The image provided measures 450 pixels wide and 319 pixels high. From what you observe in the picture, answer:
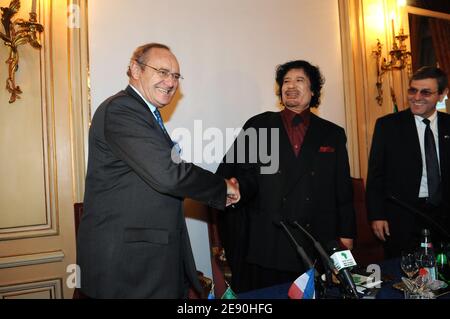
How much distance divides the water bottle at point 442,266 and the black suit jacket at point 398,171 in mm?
744

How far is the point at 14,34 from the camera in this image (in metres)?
2.37

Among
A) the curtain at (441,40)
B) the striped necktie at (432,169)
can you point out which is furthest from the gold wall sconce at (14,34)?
the curtain at (441,40)

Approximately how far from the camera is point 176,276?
1667 mm

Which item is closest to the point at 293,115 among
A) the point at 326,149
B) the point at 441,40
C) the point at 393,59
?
the point at 326,149

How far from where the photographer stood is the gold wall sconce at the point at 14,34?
234 cm

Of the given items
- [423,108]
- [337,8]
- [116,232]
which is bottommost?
[116,232]

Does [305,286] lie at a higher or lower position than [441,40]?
lower

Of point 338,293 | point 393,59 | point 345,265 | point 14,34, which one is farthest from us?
point 393,59

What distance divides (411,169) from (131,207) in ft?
6.08

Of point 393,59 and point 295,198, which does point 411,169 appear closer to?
point 295,198

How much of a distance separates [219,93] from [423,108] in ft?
4.87

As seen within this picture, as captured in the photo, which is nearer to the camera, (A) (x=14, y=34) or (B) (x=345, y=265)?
(B) (x=345, y=265)

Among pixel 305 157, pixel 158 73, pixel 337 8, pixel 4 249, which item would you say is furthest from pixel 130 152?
pixel 337 8
